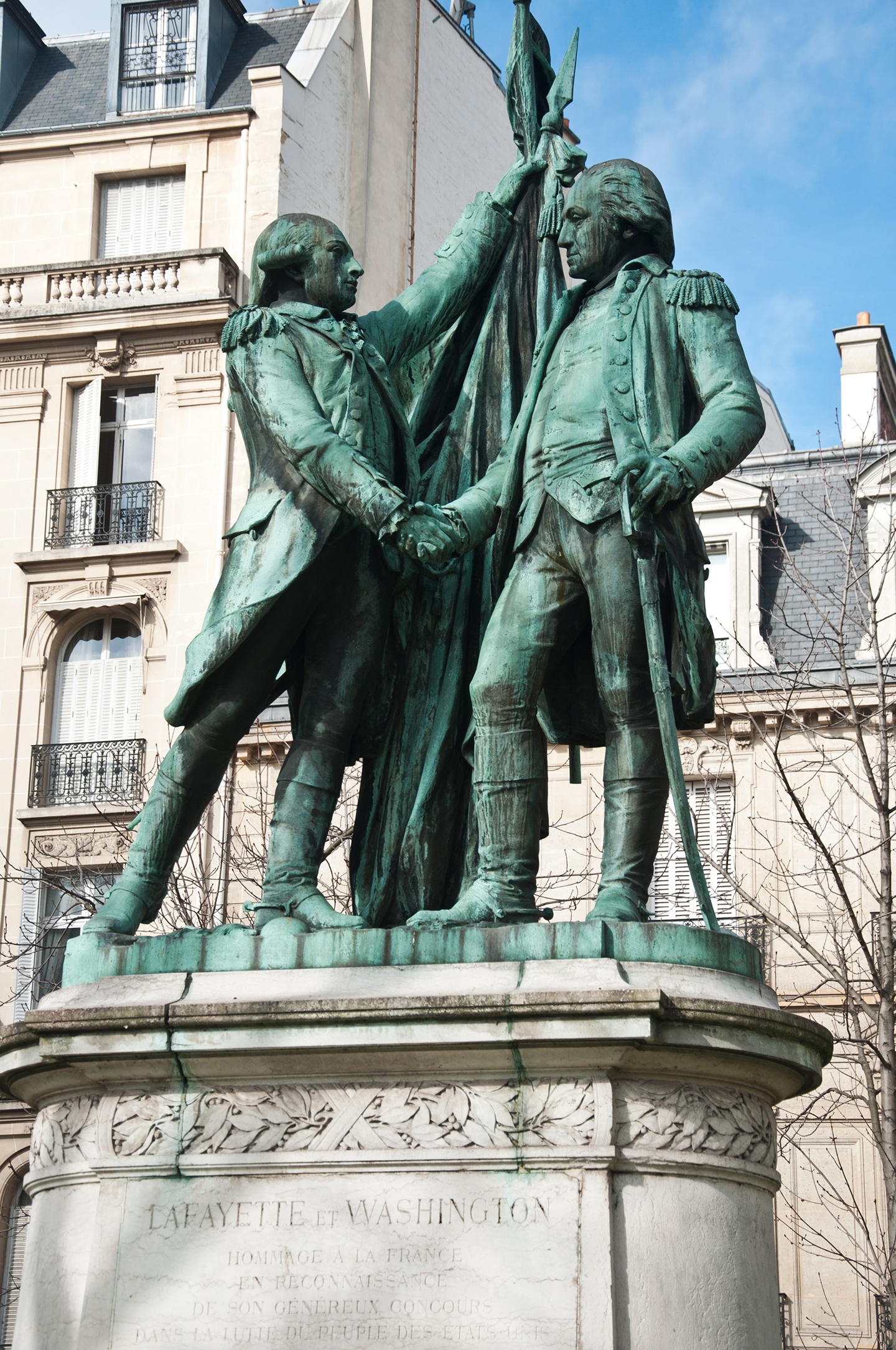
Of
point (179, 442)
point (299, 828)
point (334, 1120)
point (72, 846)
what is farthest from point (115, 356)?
point (334, 1120)

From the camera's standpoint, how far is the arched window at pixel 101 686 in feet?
82.4

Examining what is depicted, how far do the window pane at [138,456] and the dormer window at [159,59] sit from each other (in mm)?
5063

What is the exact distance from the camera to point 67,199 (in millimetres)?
27953

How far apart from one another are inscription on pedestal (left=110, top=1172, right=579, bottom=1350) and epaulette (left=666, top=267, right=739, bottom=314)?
9.04ft

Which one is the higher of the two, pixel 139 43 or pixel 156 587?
pixel 139 43

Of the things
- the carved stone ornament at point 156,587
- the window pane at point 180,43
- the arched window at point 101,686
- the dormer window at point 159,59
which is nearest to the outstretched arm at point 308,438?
the arched window at point 101,686

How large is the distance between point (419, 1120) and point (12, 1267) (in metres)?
18.9

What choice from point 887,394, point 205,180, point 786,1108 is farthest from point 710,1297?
point 887,394

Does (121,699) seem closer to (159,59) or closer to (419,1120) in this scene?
(159,59)

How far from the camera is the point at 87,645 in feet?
84.5

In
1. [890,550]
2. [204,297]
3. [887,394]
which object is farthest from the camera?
[887,394]

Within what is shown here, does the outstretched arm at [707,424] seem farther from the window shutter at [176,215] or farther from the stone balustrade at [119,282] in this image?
the window shutter at [176,215]

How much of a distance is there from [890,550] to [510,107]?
915cm

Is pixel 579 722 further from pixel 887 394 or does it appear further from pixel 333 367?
pixel 887 394
